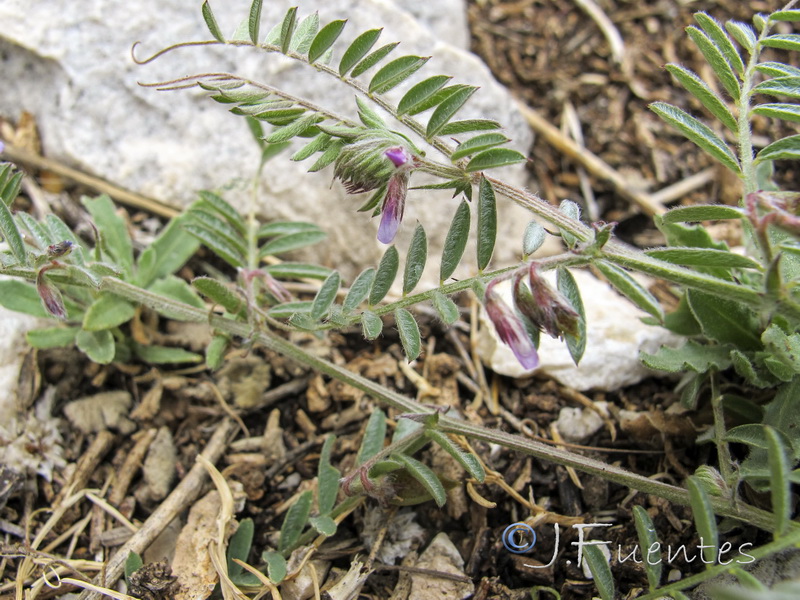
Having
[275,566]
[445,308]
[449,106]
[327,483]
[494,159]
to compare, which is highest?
[449,106]

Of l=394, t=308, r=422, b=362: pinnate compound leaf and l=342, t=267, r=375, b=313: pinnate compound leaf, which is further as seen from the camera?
l=342, t=267, r=375, b=313: pinnate compound leaf

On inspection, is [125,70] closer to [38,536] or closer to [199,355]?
[199,355]

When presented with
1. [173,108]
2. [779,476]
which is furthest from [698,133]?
[173,108]

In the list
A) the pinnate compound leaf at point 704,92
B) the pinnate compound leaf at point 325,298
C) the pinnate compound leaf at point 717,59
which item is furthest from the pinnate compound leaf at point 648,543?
the pinnate compound leaf at point 717,59

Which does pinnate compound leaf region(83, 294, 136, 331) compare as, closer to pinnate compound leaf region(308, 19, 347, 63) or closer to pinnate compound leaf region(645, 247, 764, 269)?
pinnate compound leaf region(308, 19, 347, 63)

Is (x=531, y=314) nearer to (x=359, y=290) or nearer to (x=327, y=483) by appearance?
(x=359, y=290)

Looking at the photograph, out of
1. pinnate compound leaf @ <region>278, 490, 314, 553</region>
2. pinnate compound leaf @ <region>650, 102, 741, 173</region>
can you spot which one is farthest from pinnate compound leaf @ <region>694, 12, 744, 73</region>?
pinnate compound leaf @ <region>278, 490, 314, 553</region>
